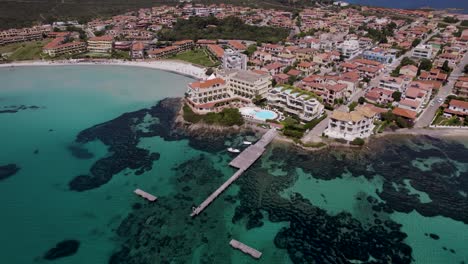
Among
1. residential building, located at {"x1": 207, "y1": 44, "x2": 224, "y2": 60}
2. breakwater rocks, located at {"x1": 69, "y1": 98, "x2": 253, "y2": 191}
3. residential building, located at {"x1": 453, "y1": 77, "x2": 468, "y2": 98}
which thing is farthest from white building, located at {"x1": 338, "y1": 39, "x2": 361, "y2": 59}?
breakwater rocks, located at {"x1": 69, "y1": 98, "x2": 253, "y2": 191}

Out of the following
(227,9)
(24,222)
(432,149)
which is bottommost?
(24,222)

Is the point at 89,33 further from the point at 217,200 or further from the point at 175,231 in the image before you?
the point at 175,231

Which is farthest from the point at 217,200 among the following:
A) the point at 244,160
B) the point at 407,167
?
the point at 407,167

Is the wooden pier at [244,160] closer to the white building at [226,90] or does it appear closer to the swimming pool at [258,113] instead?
the swimming pool at [258,113]

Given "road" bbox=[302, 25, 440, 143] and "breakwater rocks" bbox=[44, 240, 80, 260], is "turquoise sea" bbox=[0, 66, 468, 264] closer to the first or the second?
"breakwater rocks" bbox=[44, 240, 80, 260]

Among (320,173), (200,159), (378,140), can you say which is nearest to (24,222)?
(200,159)

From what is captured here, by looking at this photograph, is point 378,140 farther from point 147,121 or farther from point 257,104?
point 147,121

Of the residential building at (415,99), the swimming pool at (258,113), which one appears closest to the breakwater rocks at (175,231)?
the swimming pool at (258,113)
